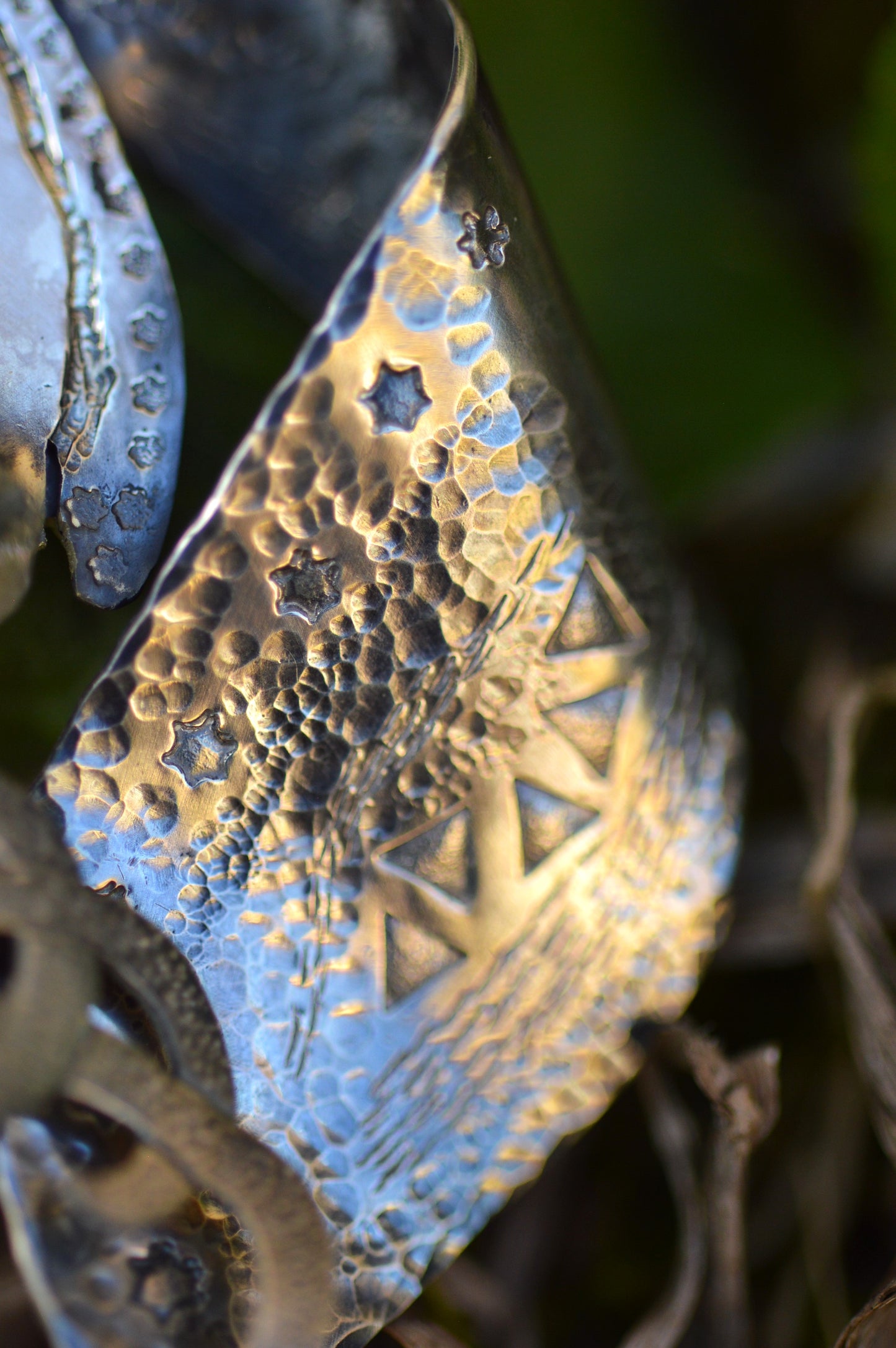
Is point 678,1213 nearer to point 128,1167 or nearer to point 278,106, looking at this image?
point 128,1167

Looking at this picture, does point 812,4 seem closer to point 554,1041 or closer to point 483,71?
point 483,71

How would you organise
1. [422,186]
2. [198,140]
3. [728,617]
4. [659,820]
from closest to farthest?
[422,186] → [659,820] → [198,140] → [728,617]

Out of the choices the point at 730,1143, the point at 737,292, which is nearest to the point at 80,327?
the point at 730,1143

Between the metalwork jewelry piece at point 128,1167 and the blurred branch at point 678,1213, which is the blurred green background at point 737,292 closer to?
the blurred branch at point 678,1213

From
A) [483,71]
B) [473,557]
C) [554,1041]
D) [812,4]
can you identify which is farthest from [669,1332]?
[812,4]

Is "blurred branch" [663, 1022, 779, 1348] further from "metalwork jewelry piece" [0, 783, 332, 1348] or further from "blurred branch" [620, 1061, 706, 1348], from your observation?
"metalwork jewelry piece" [0, 783, 332, 1348]

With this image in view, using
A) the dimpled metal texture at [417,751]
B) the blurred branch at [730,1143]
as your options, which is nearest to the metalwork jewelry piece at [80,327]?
the dimpled metal texture at [417,751]
